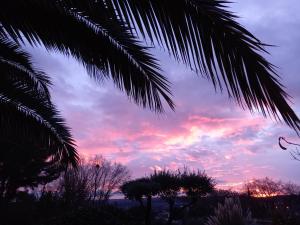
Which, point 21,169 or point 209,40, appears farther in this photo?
point 21,169

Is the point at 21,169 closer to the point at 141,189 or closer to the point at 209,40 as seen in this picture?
the point at 141,189

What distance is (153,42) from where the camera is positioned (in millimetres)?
1952

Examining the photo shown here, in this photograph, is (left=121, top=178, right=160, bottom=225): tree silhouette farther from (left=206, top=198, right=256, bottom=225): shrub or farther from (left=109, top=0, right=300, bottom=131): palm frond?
(left=109, top=0, right=300, bottom=131): palm frond

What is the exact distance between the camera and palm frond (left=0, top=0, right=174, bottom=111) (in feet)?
11.0

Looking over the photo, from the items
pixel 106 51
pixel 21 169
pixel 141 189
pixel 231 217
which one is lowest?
pixel 231 217

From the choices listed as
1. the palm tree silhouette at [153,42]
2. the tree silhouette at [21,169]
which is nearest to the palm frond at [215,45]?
the palm tree silhouette at [153,42]

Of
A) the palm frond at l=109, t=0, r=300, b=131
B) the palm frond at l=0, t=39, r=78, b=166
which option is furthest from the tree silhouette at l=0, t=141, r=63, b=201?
the palm frond at l=109, t=0, r=300, b=131

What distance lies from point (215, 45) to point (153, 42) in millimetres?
330

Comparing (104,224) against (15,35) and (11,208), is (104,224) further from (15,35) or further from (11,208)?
(15,35)

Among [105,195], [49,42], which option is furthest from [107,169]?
[49,42]

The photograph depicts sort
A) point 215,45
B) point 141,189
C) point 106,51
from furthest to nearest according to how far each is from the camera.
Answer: point 141,189, point 106,51, point 215,45

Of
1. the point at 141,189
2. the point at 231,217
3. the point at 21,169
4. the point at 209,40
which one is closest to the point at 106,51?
the point at 209,40

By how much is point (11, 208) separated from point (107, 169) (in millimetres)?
27074

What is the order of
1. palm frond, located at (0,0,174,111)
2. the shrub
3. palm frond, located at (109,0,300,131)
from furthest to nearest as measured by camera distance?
the shrub, palm frond, located at (0,0,174,111), palm frond, located at (109,0,300,131)
